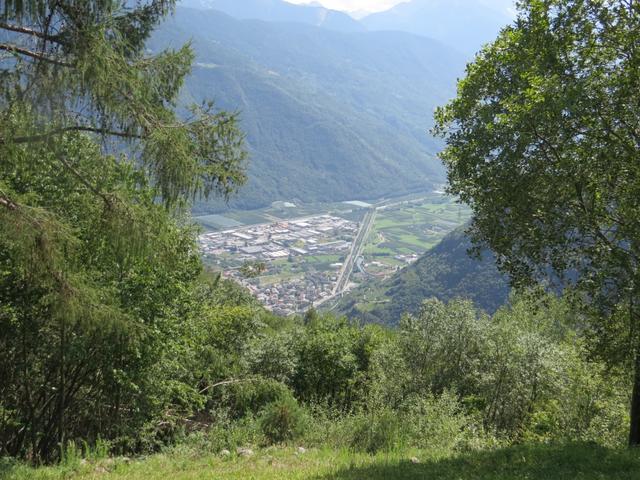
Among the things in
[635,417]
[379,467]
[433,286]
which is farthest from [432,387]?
[433,286]

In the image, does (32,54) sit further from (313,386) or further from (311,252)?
(311,252)

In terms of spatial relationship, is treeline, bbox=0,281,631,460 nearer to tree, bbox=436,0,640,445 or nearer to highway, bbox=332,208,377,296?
tree, bbox=436,0,640,445

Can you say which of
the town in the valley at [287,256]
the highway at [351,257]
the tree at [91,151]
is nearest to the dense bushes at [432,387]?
the tree at [91,151]

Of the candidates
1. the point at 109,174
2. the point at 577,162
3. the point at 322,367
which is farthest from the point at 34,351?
the point at 322,367

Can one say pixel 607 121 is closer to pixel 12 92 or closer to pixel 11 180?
pixel 12 92

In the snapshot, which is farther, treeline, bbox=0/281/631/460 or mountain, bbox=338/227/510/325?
mountain, bbox=338/227/510/325

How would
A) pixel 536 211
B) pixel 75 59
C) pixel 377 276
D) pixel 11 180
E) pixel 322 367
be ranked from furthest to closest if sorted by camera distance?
1. pixel 377 276
2. pixel 322 367
3. pixel 11 180
4. pixel 536 211
5. pixel 75 59

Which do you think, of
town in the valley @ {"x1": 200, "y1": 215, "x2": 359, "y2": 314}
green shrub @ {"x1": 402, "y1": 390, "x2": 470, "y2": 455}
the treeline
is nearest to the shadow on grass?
the treeline

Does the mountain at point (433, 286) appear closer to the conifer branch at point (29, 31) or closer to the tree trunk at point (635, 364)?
the tree trunk at point (635, 364)
